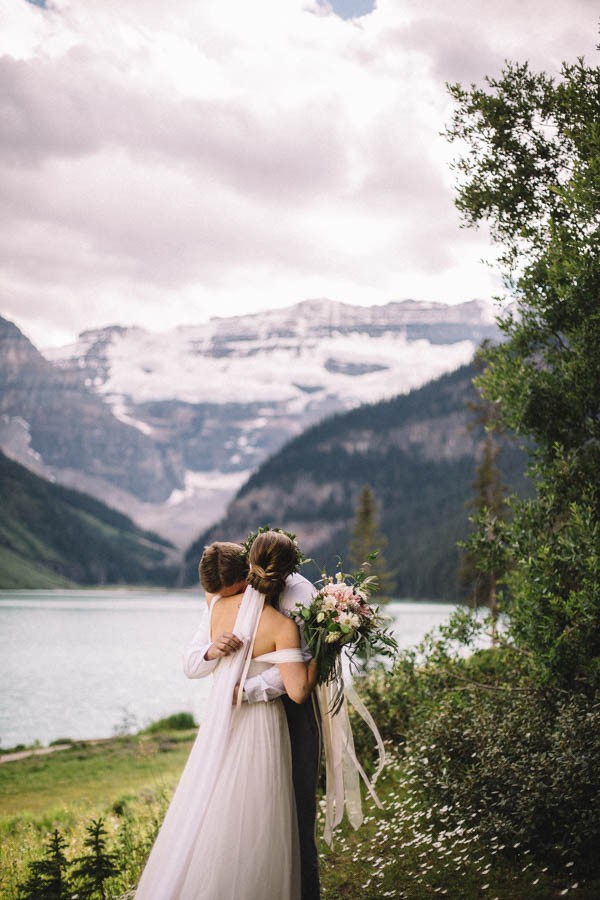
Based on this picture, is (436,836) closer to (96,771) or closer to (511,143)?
(511,143)

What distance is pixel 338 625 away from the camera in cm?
609

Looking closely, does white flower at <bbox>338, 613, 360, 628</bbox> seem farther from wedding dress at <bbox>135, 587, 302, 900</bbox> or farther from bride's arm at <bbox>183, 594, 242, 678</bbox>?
bride's arm at <bbox>183, 594, 242, 678</bbox>

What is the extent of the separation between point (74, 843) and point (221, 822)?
7639 mm

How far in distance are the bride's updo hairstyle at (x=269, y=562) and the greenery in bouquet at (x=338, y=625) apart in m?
0.32

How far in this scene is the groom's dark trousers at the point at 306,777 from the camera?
20.5 feet

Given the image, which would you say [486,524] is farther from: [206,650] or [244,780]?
[244,780]

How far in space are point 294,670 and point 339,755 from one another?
125cm

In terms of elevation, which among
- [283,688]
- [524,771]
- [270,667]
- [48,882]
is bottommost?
[48,882]

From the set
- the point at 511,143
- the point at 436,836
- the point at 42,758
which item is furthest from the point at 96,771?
the point at 511,143

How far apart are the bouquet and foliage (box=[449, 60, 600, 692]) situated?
317cm

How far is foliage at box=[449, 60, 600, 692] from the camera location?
9242mm

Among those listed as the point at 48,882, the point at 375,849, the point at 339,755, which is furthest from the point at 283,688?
the point at 375,849

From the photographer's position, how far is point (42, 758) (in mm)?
25531

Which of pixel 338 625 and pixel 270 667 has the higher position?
pixel 338 625
